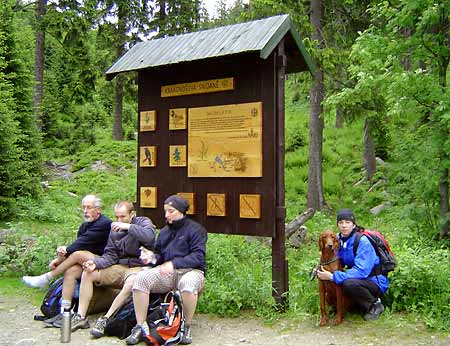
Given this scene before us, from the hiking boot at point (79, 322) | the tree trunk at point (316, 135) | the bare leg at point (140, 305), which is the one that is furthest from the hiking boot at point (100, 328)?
the tree trunk at point (316, 135)

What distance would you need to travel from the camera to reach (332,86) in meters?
15.8

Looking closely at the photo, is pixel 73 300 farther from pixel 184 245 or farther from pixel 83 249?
pixel 184 245

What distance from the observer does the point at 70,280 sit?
642 centimetres

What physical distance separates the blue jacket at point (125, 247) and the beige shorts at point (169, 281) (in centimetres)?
62

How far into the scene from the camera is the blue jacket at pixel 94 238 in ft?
21.8

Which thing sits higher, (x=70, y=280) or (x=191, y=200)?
(x=191, y=200)

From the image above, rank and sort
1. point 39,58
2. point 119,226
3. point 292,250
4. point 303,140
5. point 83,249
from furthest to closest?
point 303,140
point 39,58
point 292,250
point 83,249
point 119,226

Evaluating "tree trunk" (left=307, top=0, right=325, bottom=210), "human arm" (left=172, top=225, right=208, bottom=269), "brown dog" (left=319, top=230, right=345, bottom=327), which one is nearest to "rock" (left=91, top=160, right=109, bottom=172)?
"tree trunk" (left=307, top=0, right=325, bottom=210)

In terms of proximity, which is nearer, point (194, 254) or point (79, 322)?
point (194, 254)

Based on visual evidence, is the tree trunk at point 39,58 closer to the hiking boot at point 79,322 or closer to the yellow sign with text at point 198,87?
the yellow sign with text at point 198,87

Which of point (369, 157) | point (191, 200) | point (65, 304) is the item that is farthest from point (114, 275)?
point (369, 157)

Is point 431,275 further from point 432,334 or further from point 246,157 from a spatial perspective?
point 246,157

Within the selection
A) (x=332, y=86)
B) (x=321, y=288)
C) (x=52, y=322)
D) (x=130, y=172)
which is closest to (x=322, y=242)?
(x=321, y=288)

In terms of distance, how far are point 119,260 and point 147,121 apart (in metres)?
2.37
